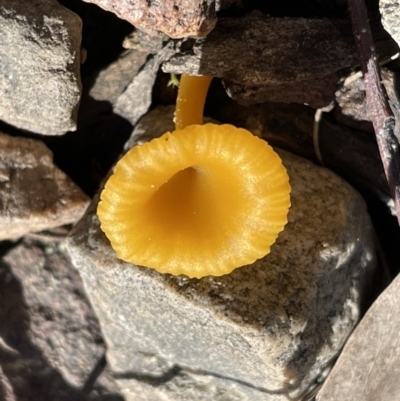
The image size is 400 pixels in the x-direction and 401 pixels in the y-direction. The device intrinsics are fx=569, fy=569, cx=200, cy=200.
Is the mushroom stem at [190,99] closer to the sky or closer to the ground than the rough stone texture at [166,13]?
closer to the ground

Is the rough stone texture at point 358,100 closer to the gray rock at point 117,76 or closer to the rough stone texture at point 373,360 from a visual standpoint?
the rough stone texture at point 373,360

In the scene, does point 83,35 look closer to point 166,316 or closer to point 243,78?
point 243,78

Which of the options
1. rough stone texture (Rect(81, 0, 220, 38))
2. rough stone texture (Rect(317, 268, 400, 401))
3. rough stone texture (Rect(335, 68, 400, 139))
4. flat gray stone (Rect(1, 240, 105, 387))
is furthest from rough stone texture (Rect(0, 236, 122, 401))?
rough stone texture (Rect(335, 68, 400, 139))

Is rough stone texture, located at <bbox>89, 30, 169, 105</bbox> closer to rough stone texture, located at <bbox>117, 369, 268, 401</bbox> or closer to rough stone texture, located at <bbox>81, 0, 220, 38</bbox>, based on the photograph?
rough stone texture, located at <bbox>81, 0, 220, 38</bbox>

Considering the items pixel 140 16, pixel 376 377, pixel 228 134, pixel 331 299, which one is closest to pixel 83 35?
pixel 140 16

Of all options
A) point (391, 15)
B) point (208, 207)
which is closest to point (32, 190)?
point (208, 207)

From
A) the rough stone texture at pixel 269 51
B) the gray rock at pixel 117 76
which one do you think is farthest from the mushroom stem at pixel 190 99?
the gray rock at pixel 117 76
